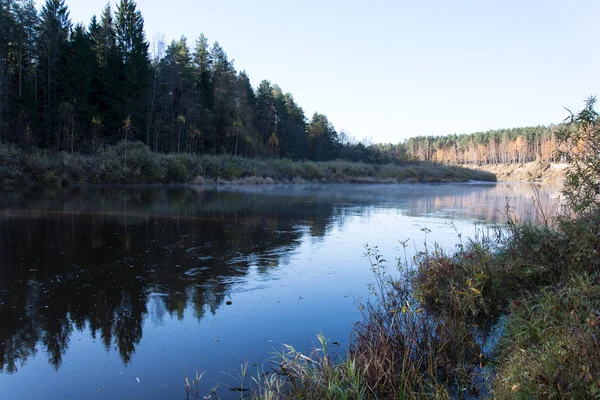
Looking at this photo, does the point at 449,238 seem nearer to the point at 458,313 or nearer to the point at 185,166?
the point at 458,313

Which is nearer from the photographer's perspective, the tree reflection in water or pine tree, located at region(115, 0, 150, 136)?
the tree reflection in water

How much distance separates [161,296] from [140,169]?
1158 inches

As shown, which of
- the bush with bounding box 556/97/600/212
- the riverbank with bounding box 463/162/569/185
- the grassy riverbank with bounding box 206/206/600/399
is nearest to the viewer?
the grassy riverbank with bounding box 206/206/600/399

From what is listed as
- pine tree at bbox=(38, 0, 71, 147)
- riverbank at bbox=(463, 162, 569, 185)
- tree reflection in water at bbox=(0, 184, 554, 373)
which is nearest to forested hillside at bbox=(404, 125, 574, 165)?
riverbank at bbox=(463, 162, 569, 185)

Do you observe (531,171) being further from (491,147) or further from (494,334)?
(494,334)

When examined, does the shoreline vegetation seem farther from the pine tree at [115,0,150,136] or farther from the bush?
the pine tree at [115,0,150,136]

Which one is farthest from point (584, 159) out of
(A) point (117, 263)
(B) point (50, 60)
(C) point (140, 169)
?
(B) point (50, 60)

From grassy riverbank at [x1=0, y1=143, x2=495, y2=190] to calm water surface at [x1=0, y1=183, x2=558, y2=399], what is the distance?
15284 millimetres

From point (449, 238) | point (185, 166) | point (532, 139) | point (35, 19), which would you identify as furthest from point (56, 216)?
point (532, 139)

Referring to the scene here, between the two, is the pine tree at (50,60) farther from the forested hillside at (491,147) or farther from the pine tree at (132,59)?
the forested hillside at (491,147)

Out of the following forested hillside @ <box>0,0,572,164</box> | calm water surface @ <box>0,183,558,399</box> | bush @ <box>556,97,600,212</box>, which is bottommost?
calm water surface @ <box>0,183,558,399</box>

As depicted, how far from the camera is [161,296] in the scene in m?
7.11

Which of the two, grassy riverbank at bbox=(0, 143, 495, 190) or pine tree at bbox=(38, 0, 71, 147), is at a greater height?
pine tree at bbox=(38, 0, 71, 147)

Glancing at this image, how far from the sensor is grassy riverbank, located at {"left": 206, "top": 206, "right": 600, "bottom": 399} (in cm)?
345
